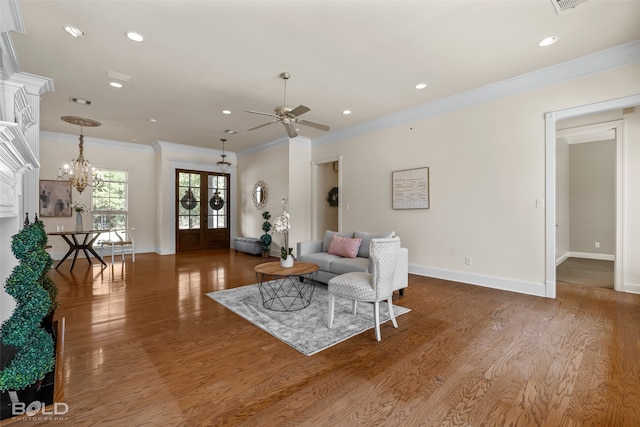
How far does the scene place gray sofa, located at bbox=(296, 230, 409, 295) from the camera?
12.2ft

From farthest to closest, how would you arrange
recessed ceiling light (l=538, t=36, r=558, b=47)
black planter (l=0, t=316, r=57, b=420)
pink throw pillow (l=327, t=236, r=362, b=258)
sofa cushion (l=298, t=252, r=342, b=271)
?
1. pink throw pillow (l=327, t=236, r=362, b=258)
2. sofa cushion (l=298, t=252, r=342, b=271)
3. recessed ceiling light (l=538, t=36, r=558, b=47)
4. black planter (l=0, t=316, r=57, b=420)

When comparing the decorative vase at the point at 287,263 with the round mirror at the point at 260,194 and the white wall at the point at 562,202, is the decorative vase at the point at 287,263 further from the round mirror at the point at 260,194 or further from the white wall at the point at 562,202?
the white wall at the point at 562,202

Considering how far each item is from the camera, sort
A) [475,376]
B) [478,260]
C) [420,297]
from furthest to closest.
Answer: [478,260] < [420,297] < [475,376]

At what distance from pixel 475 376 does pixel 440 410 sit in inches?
20.4

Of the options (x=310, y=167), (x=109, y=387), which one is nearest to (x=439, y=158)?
(x=310, y=167)

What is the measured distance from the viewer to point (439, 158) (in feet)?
16.2

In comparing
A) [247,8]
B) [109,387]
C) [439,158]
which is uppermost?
[247,8]

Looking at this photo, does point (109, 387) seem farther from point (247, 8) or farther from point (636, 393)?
point (636, 393)

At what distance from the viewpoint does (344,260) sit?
4.24 m

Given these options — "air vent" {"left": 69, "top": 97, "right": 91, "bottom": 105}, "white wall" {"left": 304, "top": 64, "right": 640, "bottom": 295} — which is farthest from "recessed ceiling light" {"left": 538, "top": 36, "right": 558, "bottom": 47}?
"air vent" {"left": 69, "top": 97, "right": 91, "bottom": 105}

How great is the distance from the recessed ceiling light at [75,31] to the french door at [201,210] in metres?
5.30

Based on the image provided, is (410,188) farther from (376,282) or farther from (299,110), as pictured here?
(376,282)

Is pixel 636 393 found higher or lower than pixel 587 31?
lower

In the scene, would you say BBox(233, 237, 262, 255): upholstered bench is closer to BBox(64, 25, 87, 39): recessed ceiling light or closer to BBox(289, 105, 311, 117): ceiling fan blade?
BBox(289, 105, 311, 117): ceiling fan blade
